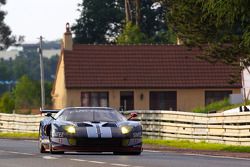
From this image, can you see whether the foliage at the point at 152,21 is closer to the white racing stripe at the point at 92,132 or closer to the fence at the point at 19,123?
the fence at the point at 19,123

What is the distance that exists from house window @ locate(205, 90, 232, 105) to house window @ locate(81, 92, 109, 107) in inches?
266

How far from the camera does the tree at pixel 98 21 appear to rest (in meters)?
102

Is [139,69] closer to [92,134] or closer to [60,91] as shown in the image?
[60,91]

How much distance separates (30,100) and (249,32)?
5925 centimetres

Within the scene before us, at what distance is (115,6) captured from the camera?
105 m

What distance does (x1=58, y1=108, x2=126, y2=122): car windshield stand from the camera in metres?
23.8

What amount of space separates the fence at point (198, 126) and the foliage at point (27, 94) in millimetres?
55272

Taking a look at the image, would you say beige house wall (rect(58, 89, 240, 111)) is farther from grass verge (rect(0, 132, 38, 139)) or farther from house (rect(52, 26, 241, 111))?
grass verge (rect(0, 132, 38, 139))

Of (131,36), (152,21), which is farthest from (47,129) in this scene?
(152,21)

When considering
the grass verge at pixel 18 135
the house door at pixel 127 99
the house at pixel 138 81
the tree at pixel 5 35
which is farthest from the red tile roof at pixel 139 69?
the tree at pixel 5 35

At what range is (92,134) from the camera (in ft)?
75.0

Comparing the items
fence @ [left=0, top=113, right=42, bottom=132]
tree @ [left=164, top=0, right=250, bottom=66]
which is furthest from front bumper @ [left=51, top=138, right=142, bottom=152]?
fence @ [left=0, top=113, right=42, bottom=132]

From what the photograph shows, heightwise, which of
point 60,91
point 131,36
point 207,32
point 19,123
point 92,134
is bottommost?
point 19,123

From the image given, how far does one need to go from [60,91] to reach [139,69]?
6012 mm
